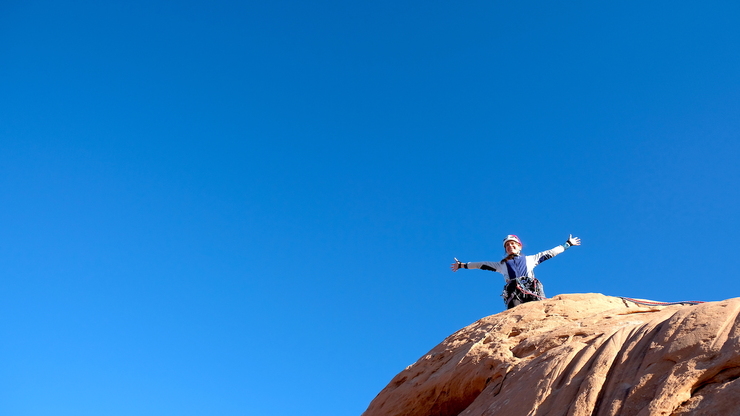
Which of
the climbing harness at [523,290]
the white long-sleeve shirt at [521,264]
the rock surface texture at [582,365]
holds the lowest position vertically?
the rock surface texture at [582,365]

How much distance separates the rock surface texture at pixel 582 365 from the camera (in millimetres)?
4809

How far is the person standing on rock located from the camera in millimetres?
11227

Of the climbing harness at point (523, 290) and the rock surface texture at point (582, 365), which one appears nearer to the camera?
the rock surface texture at point (582, 365)

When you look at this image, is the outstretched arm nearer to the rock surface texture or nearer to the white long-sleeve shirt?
the white long-sleeve shirt

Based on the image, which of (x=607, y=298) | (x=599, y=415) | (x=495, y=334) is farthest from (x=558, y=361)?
(x=607, y=298)

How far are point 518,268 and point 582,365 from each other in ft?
18.4

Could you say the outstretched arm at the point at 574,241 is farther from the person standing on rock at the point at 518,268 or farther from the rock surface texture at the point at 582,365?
the rock surface texture at the point at 582,365

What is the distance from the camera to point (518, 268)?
1157 cm

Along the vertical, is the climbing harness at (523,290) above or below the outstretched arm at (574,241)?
below

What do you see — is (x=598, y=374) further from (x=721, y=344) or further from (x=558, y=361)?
(x=721, y=344)

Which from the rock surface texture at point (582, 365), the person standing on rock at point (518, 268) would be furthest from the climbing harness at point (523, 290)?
the rock surface texture at point (582, 365)

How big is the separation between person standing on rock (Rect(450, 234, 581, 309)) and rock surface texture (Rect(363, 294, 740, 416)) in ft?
4.36

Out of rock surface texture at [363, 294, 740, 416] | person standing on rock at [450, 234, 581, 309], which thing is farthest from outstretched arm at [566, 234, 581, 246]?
rock surface texture at [363, 294, 740, 416]

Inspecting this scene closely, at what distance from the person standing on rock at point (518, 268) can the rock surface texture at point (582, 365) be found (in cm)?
133
